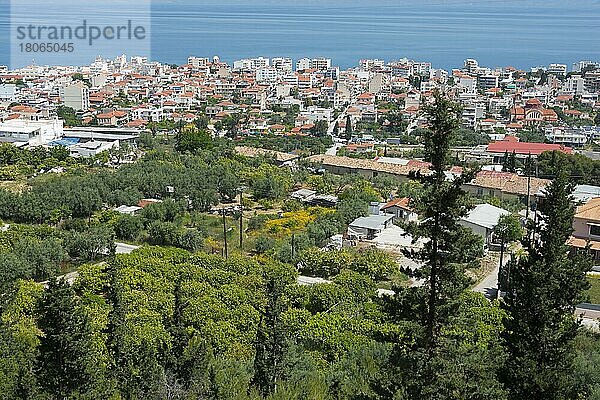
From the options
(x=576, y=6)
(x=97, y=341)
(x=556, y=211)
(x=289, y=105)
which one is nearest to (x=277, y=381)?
(x=97, y=341)

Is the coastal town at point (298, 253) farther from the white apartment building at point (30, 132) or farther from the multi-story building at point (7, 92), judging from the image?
the multi-story building at point (7, 92)

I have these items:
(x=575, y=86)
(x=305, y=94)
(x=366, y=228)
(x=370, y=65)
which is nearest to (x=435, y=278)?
(x=366, y=228)

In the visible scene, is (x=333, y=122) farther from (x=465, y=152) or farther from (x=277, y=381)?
(x=277, y=381)

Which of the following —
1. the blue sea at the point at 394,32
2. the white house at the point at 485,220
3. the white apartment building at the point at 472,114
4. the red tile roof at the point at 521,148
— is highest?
the blue sea at the point at 394,32

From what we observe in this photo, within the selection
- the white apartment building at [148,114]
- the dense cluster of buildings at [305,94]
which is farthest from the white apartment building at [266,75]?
the white apartment building at [148,114]

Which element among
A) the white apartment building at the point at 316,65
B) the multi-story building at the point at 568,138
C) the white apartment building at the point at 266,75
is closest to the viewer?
the multi-story building at the point at 568,138
